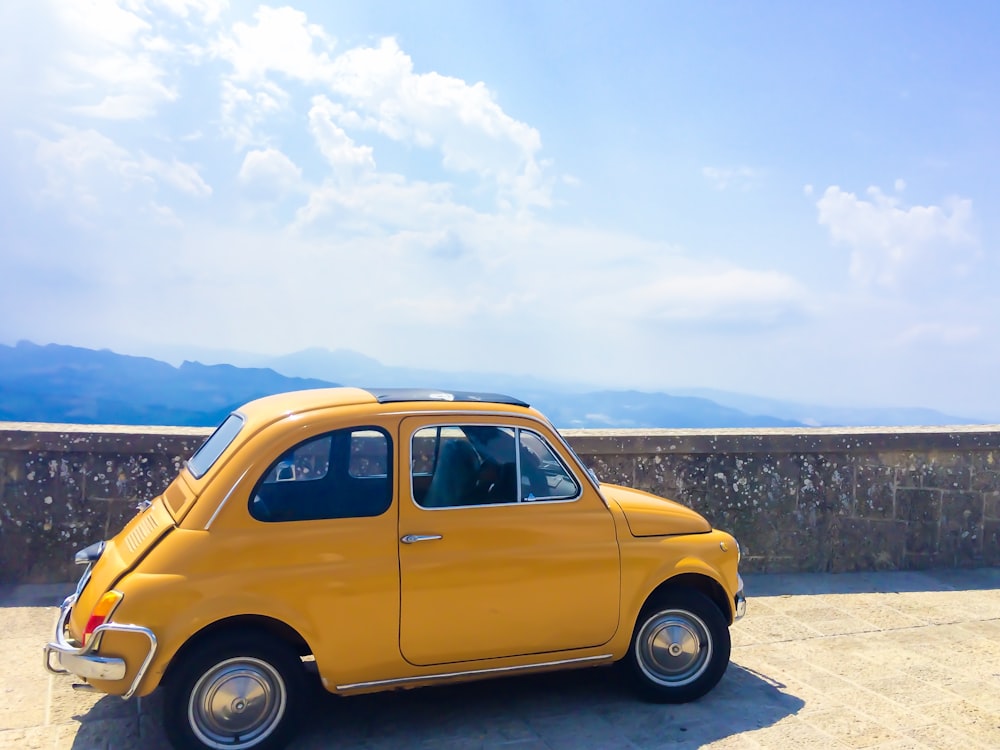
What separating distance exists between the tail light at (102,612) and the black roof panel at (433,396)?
5.15 feet

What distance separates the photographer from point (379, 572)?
4.25 metres

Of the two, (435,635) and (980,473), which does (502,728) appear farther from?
(980,473)

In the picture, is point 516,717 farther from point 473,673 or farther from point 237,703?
point 237,703

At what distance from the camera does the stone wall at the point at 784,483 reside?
698 centimetres

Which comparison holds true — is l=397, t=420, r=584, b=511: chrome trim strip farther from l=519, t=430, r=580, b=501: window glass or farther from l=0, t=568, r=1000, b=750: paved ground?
l=0, t=568, r=1000, b=750: paved ground

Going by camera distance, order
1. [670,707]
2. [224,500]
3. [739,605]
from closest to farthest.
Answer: [224,500] → [670,707] → [739,605]

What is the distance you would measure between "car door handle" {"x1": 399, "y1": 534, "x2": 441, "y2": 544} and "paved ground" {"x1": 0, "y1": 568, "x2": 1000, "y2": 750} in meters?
1.04

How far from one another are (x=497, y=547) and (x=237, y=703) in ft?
4.82

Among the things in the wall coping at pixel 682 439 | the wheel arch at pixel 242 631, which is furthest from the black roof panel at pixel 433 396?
the wall coping at pixel 682 439

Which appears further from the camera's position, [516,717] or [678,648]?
[678,648]

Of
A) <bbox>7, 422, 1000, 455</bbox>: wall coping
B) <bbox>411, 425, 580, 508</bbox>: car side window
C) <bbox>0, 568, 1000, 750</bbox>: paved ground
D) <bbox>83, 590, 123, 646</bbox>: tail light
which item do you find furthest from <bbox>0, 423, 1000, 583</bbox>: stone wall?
<bbox>83, 590, 123, 646</bbox>: tail light

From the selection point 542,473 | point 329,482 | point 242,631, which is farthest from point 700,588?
point 242,631

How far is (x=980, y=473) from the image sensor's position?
8.59 metres

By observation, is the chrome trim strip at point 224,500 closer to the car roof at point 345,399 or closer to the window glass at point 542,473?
the car roof at point 345,399
